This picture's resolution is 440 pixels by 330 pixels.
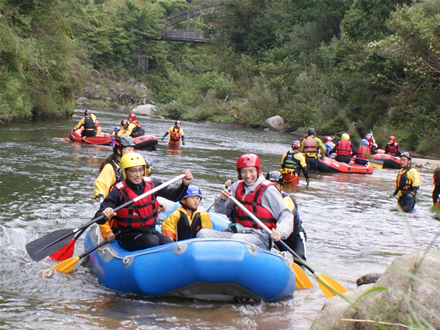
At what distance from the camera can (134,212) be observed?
5.51 m

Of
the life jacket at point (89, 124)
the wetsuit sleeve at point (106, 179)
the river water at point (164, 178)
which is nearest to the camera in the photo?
the river water at point (164, 178)

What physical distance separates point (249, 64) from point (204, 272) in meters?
43.2

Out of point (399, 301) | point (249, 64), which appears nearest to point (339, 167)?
point (399, 301)

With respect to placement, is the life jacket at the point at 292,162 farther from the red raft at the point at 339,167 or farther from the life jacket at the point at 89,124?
the life jacket at the point at 89,124

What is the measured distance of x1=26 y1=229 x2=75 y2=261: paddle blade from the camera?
19.7ft

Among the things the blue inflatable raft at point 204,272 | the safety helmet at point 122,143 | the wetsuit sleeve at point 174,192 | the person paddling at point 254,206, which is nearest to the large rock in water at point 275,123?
the safety helmet at point 122,143

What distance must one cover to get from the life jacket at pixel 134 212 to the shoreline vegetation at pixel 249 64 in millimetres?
2871

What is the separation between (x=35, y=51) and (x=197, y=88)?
970 inches

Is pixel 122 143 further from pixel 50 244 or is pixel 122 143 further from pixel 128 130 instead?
pixel 128 130

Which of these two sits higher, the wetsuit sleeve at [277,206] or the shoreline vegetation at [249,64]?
the shoreline vegetation at [249,64]

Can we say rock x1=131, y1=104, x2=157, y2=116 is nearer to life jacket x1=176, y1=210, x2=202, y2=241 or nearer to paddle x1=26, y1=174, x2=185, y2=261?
paddle x1=26, y1=174, x2=185, y2=261

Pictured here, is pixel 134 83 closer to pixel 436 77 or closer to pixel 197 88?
pixel 197 88

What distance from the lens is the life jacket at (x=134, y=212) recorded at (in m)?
5.51

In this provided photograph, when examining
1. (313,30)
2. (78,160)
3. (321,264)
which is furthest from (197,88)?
(321,264)
